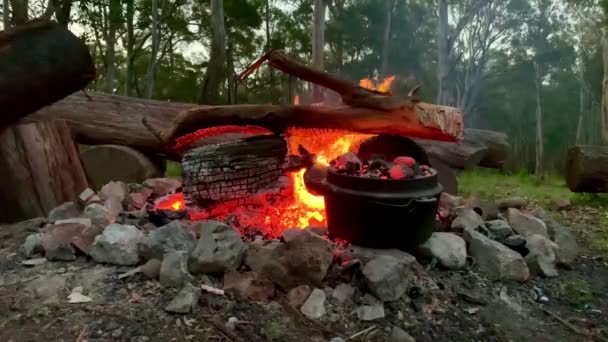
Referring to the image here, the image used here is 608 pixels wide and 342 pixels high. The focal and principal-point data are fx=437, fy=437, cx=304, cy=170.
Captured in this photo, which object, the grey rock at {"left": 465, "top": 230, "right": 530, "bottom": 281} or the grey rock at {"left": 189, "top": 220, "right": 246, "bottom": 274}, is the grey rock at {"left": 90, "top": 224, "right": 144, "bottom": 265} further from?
the grey rock at {"left": 465, "top": 230, "right": 530, "bottom": 281}

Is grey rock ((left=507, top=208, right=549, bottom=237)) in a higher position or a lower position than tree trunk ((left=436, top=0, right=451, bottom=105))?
lower

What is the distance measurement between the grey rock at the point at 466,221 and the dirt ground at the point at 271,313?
1.44ft

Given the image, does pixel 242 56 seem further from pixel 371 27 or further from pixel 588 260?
pixel 588 260

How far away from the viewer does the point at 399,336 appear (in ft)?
6.70

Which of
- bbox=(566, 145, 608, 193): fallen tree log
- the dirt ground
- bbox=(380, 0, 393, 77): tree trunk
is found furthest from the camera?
bbox=(380, 0, 393, 77): tree trunk

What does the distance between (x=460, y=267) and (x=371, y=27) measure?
19.0 meters

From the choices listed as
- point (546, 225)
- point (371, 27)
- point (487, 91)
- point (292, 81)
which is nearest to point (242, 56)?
point (292, 81)

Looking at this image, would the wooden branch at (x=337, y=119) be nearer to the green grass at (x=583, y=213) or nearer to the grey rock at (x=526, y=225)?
the grey rock at (x=526, y=225)

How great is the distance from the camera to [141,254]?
246 centimetres

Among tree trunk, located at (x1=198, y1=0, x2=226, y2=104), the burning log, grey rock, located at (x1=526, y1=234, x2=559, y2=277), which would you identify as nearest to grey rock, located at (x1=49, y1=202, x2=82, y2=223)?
the burning log

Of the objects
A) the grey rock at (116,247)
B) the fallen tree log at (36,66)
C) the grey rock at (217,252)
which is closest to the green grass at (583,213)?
the grey rock at (217,252)

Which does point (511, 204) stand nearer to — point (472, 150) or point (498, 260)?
point (472, 150)

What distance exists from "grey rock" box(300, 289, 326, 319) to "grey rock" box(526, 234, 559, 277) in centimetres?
153

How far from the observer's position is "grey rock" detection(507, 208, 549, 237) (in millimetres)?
3273
